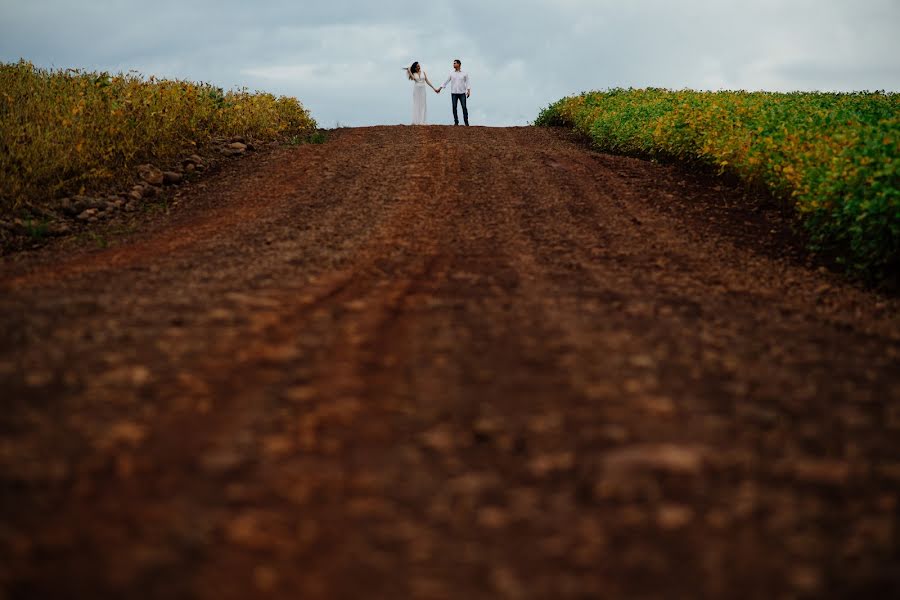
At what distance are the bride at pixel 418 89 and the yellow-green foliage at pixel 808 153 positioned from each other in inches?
261

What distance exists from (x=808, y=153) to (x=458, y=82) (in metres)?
14.7

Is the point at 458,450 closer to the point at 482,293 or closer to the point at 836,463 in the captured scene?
the point at 836,463

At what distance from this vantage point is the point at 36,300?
17.8 feet

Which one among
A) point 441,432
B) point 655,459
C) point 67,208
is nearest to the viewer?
point 655,459

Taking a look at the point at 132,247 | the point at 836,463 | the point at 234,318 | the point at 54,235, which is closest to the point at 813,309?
the point at 836,463

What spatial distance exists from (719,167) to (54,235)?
10235 mm

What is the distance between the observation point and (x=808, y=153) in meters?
9.30

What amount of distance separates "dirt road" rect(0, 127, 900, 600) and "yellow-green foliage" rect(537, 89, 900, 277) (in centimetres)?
109

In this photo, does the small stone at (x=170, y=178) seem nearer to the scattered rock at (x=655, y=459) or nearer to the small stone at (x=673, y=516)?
the scattered rock at (x=655, y=459)

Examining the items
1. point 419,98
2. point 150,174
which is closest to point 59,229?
point 150,174

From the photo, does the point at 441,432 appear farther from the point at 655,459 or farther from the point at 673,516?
the point at 673,516

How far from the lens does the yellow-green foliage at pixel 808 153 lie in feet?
24.3

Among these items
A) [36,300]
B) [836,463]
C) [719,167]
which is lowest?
[836,463]

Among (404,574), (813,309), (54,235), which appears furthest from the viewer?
(54,235)
